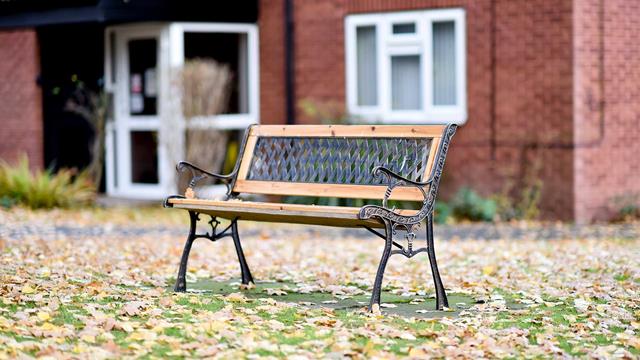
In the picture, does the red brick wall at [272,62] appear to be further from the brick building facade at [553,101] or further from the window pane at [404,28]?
the window pane at [404,28]

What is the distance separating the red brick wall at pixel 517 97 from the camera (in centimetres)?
1476

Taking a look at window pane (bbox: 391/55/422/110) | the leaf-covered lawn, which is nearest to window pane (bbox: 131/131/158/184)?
window pane (bbox: 391/55/422/110)

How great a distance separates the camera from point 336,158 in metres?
8.74

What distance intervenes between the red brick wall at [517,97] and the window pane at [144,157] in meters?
3.98

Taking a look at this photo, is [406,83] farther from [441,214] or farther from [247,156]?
[247,156]

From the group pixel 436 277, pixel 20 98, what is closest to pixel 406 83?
pixel 20 98

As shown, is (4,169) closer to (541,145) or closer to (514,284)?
(541,145)

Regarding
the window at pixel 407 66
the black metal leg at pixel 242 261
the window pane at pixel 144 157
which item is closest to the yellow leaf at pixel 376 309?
the black metal leg at pixel 242 261

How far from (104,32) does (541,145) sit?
22.8ft

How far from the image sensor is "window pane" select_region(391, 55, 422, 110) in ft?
52.6

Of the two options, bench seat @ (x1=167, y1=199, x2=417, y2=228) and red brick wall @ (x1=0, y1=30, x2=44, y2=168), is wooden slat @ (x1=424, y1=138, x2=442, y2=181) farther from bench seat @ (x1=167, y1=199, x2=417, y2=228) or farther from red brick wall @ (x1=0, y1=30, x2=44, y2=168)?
red brick wall @ (x1=0, y1=30, x2=44, y2=168)

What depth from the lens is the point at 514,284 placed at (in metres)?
9.09

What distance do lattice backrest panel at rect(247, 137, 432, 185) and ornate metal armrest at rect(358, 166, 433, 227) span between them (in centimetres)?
28

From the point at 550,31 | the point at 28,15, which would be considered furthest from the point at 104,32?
the point at 550,31
